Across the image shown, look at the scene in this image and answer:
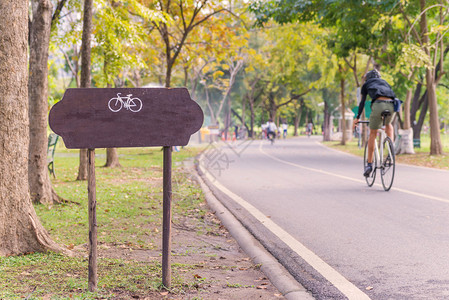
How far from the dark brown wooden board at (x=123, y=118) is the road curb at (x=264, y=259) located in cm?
137

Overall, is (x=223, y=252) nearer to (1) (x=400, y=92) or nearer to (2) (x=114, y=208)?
(2) (x=114, y=208)

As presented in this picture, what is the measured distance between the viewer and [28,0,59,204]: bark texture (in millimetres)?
8344

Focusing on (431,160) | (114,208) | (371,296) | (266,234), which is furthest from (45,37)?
(431,160)

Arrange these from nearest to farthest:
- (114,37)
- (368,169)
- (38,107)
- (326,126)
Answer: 1. (38,107)
2. (368,169)
3. (114,37)
4. (326,126)

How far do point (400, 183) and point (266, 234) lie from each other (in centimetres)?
578

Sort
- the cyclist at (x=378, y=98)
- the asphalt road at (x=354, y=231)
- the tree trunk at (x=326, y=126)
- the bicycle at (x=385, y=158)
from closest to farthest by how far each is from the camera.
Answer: the asphalt road at (x=354, y=231)
the cyclist at (x=378, y=98)
the bicycle at (x=385, y=158)
the tree trunk at (x=326, y=126)

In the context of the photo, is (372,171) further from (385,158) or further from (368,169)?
(385,158)

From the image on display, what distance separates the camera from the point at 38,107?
836 cm

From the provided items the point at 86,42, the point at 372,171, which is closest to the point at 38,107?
the point at 86,42

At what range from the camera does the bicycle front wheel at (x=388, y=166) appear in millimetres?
9527

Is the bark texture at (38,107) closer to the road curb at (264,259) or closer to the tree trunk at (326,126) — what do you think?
the road curb at (264,259)

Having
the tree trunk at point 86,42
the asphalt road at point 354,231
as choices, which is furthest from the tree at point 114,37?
the asphalt road at point 354,231

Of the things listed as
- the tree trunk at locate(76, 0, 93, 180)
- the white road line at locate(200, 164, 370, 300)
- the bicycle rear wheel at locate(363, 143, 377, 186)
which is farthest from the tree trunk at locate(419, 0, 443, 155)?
the white road line at locate(200, 164, 370, 300)

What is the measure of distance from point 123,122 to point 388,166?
6.70 m
